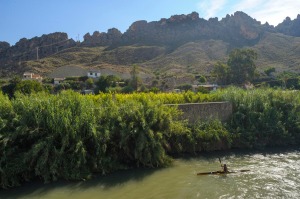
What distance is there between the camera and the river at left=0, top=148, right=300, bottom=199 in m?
11.8

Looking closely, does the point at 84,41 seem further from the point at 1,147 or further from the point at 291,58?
the point at 1,147

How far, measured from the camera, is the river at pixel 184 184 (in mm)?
11781

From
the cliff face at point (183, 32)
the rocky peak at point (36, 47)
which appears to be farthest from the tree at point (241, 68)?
the rocky peak at point (36, 47)

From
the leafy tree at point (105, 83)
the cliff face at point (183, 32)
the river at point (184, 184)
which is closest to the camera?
the river at point (184, 184)

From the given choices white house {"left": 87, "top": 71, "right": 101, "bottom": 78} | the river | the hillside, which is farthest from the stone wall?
white house {"left": 87, "top": 71, "right": 101, "bottom": 78}

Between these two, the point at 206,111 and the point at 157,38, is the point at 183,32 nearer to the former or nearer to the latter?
the point at 157,38

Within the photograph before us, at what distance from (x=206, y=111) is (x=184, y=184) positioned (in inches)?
265

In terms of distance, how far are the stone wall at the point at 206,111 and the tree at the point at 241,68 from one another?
31828 millimetres

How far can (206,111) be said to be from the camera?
18.7 meters

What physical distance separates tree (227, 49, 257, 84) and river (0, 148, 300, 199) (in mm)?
35657

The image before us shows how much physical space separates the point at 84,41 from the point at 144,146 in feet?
329

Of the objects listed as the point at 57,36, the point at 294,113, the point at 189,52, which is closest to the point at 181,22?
the point at 189,52

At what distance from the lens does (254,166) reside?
592 inches

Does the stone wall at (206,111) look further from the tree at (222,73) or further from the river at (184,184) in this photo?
the tree at (222,73)
